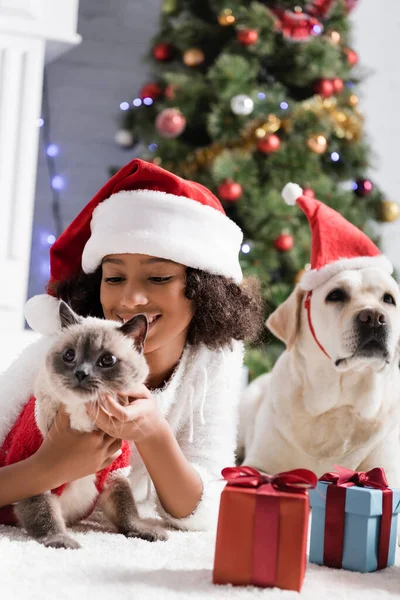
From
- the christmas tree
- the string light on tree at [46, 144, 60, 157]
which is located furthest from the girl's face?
the string light on tree at [46, 144, 60, 157]

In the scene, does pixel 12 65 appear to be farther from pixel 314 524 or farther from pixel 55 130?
pixel 314 524

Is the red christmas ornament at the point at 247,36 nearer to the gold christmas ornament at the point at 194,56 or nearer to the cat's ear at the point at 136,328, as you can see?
the gold christmas ornament at the point at 194,56

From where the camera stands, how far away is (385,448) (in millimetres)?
1966

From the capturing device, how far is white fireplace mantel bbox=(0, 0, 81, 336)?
2992 mm

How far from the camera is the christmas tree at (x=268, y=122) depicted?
11.5 feet

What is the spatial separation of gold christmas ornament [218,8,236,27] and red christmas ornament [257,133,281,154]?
62 cm

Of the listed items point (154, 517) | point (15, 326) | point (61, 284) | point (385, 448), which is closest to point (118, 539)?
point (154, 517)

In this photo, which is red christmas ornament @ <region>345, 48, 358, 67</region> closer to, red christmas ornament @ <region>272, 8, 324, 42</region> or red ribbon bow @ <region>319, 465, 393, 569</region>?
red christmas ornament @ <region>272, 8, 324, 42</region>

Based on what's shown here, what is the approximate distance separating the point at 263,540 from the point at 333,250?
3.97 feet

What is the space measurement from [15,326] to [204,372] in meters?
1.37

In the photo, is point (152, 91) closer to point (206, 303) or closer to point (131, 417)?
point (206, 303)

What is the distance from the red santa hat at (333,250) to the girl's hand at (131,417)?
888mm

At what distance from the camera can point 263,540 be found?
1101 millimetres

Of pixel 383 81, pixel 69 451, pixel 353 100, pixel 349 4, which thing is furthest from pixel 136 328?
pixel 383 81
